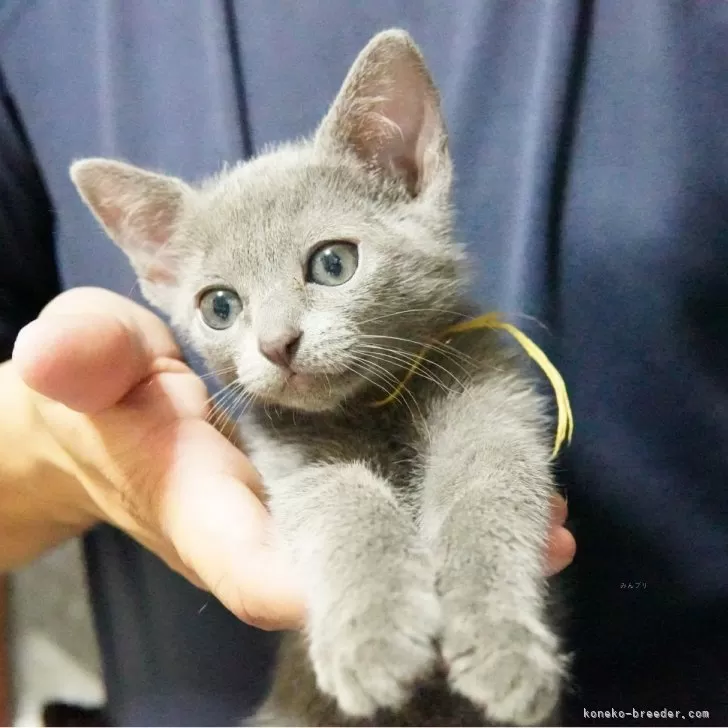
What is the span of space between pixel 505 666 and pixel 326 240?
39cm

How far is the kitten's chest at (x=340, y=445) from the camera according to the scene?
0.62m

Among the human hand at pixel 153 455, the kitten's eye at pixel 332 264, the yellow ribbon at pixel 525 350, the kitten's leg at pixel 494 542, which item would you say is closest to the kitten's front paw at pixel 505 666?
the kitten's leg at pixel 494 542

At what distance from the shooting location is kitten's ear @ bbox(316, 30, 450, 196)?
2.05 feet

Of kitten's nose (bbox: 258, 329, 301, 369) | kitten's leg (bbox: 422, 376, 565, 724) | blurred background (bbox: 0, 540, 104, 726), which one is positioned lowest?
blurred background (bbox: 0, 540, 104, 726)

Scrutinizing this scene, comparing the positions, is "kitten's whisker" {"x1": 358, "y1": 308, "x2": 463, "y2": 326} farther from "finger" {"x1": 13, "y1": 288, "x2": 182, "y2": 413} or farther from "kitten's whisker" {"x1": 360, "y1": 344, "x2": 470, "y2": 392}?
"finger" {"x1": 13, "y1": 288, "x2": 182, "y2": 413}

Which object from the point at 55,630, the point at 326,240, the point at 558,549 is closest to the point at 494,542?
the point at 558,549

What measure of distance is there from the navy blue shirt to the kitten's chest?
0.74 ft

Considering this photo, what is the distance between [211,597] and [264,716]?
0.17 metres

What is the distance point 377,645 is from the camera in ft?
1.35

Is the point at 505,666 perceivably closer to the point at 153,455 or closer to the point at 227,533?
the point at 227,533

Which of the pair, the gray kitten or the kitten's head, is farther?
the kitten's head

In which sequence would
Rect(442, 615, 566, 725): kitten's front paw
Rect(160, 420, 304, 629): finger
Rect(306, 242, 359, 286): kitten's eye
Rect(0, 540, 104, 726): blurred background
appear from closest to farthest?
1. Rect(442, 615, 566, 725): kitten's front paw
2. Rect(160, 420, 304, 629): finger
3. Rect(306, 242, 359, 286): kitten's eye
4. Rect(0, 540, 104, 726): blurred background

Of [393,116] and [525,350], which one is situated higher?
[393,116]

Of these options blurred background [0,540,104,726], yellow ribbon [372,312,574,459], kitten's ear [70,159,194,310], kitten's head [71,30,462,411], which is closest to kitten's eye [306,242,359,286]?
kitten's head [71,30,462,411]
